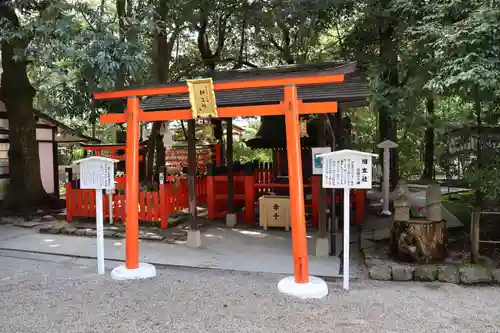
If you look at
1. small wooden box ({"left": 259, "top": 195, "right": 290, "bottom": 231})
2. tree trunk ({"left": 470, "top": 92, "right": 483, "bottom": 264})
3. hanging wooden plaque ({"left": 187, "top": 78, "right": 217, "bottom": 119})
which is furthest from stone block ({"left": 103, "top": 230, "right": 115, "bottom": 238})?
tree trunk ({"left": 470, "top": 92, "right": 483, "bottom": 264})

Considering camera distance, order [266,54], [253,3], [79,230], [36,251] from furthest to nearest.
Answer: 1. [266,54]
2. [253,3]
3. [79,230]
4. [36,251]

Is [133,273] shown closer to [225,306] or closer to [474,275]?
[225,306]

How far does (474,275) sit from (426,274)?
0.61 meters

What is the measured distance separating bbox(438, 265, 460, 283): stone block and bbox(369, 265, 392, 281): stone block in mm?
689

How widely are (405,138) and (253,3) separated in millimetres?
10957

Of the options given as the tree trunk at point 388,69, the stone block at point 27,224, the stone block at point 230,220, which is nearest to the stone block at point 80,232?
the stone block at point 27,224

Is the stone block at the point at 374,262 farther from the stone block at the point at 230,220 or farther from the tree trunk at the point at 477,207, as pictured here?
the stone block at the point at 230,220

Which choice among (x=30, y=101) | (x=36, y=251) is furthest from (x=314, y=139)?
(x=30, y=101)

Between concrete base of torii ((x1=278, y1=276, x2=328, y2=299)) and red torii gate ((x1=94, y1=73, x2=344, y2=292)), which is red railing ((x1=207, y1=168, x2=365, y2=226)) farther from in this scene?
concrete base of torii ((x1=278, y1=276, x2=328, y2=299))

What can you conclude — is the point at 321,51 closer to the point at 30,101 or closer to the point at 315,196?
the point at 315,196

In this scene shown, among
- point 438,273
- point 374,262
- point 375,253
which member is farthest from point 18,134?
point 438,273

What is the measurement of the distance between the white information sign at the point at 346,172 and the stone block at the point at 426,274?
1.16 meters

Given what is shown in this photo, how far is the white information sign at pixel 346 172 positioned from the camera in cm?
531

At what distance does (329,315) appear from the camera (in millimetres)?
4547
